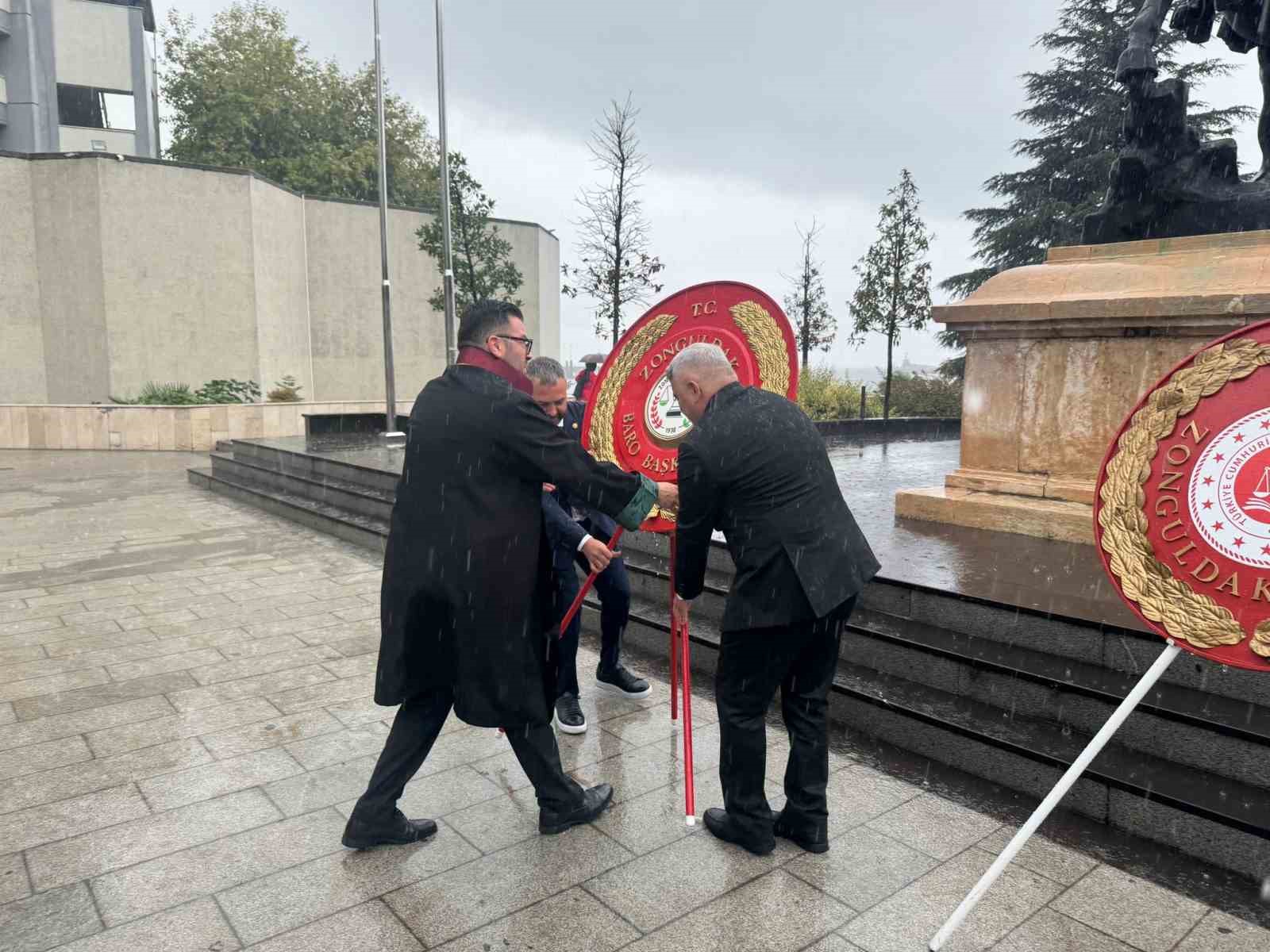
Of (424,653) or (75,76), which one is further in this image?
(75,76)

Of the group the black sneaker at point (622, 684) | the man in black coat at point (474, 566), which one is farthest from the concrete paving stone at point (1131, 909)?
the black sneaker at point (622, 684)

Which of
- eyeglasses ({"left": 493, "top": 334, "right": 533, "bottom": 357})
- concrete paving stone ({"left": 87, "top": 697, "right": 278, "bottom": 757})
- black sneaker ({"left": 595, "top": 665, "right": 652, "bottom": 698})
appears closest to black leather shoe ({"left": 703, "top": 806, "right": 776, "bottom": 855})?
black sneaker ({"left": 595, "top": 665, "right": 652, "bottom": 698})

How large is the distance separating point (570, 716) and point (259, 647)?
266cm

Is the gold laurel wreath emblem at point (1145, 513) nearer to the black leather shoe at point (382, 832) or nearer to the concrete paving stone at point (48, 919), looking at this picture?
the black leather shoe at point (382, 832)

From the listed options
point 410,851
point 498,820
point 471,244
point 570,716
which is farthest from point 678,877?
point 471,244

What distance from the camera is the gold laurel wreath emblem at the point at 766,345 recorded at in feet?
12.2

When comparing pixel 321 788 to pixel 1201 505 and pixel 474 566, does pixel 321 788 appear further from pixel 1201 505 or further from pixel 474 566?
pixel 1201 505

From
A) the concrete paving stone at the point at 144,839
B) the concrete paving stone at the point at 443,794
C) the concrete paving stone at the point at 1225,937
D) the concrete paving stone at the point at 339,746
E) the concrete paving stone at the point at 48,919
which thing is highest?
the concrete paving stone at the point at 1225,937

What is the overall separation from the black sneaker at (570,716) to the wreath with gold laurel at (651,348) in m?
1.30

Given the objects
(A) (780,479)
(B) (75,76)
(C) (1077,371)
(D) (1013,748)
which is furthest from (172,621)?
(B) (75,76)

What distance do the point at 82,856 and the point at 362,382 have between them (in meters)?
26.1

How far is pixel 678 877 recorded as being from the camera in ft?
10.2

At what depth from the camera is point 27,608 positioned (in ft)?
22.6

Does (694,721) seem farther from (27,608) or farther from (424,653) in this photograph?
(27,608)
